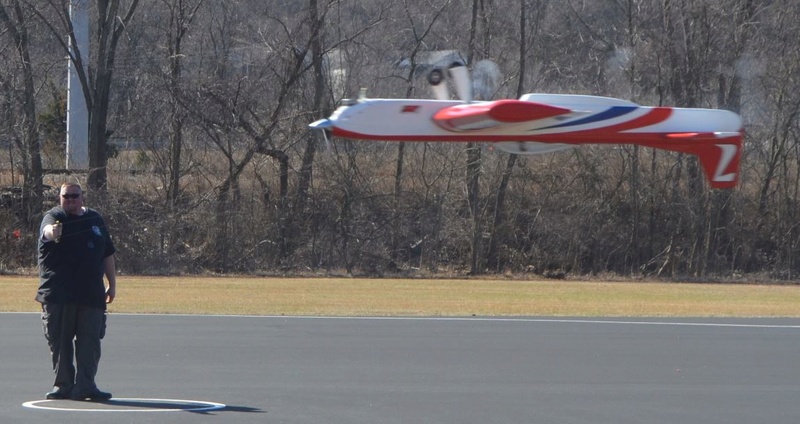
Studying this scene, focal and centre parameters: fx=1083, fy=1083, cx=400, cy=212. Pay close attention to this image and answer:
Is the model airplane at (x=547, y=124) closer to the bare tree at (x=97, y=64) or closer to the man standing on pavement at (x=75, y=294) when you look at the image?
the man standing on pavement at (x=75, y=294)

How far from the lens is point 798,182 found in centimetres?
3566

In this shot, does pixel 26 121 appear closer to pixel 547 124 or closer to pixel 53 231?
pixel 53 231

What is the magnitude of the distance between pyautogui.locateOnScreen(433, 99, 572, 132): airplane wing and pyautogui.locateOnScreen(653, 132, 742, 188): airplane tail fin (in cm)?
64

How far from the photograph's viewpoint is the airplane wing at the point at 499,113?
4672 millimetres

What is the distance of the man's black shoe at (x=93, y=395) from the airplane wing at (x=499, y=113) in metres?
6.93

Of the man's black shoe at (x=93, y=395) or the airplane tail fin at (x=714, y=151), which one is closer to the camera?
the airplane tail fin at (x=714, y=151)

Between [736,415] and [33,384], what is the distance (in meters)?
7.41

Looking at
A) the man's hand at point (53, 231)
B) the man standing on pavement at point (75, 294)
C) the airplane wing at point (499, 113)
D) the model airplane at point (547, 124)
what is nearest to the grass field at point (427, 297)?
the man standing on pavement at point (75, 294)

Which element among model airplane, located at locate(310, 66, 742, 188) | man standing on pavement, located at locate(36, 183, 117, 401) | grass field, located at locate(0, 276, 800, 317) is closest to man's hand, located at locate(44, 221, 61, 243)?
man standing on pavement, located at locate(36, 183, 117, 401)

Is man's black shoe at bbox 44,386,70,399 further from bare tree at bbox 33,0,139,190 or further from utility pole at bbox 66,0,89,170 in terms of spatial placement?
utility pole at bbox 66,0,89,170

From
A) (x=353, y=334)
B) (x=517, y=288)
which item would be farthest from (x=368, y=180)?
(x=353, y=334)

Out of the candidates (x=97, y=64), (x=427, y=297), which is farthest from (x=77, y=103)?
(x=427, y=297)

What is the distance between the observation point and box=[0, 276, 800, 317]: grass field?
21.2 metres

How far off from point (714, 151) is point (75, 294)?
7.21 meters
